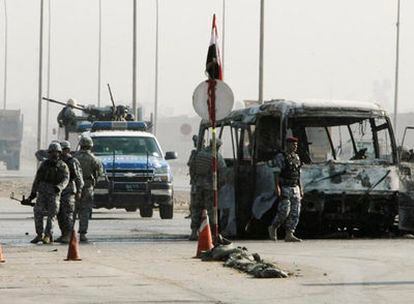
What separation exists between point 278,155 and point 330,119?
1.58 meters

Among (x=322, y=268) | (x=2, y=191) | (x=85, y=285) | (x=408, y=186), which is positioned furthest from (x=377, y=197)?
(x=2, y=191)

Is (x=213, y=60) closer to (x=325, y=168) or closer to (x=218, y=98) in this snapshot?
(x=218, y=98)

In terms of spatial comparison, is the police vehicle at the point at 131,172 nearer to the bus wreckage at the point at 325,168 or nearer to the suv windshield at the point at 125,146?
the suv windshield at the point at 125,146

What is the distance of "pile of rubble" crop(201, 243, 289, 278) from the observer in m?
16.6

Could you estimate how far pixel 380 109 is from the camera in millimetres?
25453

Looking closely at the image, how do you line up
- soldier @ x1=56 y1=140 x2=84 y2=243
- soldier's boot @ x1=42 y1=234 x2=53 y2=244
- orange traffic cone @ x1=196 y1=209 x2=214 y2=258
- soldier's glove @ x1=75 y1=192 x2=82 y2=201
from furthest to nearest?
soldier's glove @ x1=75 y1=192 x2=82 y2=201 < soldier @ x1=56 y1=140 x2=84 y2=243 < soldier's boot @ x1=42 y1=234 x2=53 y2=244 < orange traffic cone @ x1=196 y1=209 x2=214 y2=258

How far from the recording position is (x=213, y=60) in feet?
67.4

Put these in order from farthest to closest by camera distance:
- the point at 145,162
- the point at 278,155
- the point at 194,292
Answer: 1. the point at 145,162
2. the point at 278,155
3. the point at 194,292

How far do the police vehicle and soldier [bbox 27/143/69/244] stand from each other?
789cm

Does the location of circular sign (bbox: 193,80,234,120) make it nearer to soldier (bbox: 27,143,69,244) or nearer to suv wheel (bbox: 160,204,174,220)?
soldier (bbox: 27,143,69,244)

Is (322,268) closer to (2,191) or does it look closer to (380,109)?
(380,109)

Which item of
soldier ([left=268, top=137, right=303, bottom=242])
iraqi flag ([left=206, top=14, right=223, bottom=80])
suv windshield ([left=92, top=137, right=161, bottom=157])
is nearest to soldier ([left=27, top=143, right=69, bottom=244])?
soldier ([left=268, top=137, right=303, bottom=242])

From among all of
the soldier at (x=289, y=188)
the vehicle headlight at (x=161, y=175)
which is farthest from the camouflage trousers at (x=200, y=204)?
the vehicle headlight at (x=161, y=175)

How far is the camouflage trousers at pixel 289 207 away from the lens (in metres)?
24.0
